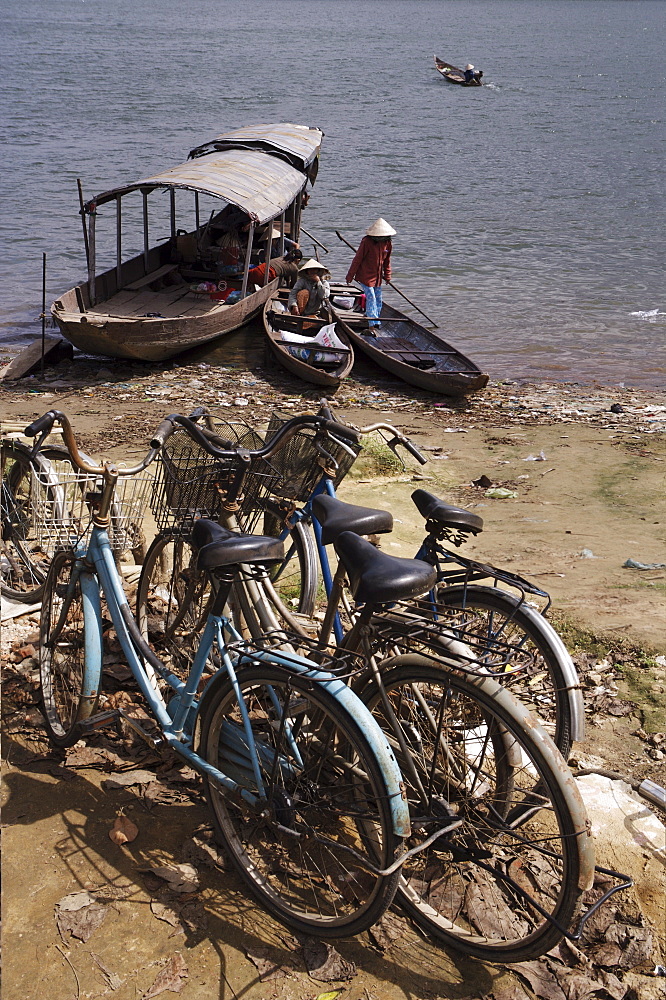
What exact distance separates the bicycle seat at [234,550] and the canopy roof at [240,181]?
415 inches

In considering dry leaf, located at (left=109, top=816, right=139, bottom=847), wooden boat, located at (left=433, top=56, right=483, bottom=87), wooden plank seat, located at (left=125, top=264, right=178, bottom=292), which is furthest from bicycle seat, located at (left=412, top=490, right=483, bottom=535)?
wooden boat, located at (left=433, top=56, right=483, bottom=87)

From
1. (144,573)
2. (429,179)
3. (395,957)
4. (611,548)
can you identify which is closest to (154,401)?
(611,548)

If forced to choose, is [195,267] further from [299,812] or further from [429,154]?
[429,154]

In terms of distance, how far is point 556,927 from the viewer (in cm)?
261

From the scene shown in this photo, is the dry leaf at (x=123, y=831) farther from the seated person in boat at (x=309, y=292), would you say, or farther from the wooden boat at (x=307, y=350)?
the seated person in boat at (x=309, y=292)

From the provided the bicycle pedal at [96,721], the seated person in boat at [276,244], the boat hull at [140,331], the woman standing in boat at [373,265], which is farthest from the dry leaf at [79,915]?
the seated person in boat at [276,244]

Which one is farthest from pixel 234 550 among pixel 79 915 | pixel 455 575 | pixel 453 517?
pixel 79 915

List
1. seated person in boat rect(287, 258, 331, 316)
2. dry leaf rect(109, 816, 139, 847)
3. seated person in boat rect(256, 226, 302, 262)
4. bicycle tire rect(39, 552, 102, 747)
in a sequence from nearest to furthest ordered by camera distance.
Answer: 1. dry leaf rect(109, 816, 139, 847)
2. bicycle tire rect(39, 552, 102, 747)
3. seated person in boat rect(287, 258, 331, 316)
4. seated person in boat rect(256, 226, 302, 262)

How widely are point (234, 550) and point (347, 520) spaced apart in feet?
1.57

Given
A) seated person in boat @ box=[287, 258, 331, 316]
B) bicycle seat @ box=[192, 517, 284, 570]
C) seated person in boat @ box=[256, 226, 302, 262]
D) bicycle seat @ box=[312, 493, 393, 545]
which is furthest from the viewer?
seated person in boat @ box=[256, 226, 302, 262]

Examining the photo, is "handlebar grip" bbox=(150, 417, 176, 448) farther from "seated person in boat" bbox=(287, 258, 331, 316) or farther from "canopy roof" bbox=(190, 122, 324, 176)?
"canopy roof" bbox=(190, 122, 324, 176)

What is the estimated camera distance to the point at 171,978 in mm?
2680

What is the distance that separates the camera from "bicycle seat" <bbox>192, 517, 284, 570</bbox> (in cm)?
286

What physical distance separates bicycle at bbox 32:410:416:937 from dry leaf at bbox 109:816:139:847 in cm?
35
